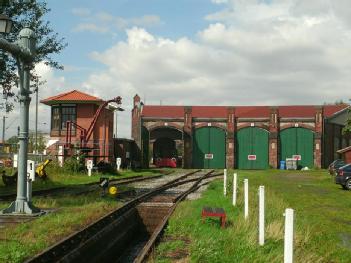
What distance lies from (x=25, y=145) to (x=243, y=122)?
51.8 m

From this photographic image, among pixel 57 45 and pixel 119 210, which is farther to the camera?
pixel 57 45

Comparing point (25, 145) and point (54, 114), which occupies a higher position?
point (54, 114)

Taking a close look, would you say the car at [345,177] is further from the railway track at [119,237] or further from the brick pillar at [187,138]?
the brick pillar at [187,138]

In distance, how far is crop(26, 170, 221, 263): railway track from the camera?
8.36 meters

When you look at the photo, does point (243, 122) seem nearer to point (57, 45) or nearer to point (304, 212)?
point (57, 45)

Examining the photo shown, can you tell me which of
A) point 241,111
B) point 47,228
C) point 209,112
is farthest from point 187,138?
point 47,228

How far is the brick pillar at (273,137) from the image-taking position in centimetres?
6106

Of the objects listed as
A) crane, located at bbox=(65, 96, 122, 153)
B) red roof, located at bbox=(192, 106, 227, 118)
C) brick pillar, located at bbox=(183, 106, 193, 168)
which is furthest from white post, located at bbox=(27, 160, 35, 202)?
red roof, located at bbox=(192, 106, 227, 118)

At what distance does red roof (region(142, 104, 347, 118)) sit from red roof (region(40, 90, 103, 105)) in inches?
734

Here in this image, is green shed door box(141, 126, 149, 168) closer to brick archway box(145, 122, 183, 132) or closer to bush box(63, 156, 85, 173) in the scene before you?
brick archway box(145, 122, 183, 132)

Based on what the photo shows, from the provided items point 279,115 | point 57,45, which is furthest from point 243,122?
point 57,45

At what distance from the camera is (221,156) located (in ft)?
205

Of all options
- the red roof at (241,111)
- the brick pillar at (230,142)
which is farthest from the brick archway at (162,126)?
the brick pillar at (230,142)

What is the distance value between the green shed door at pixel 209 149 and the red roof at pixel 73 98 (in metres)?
20.8
